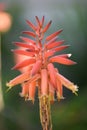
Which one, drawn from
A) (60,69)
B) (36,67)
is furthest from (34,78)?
(60,69)

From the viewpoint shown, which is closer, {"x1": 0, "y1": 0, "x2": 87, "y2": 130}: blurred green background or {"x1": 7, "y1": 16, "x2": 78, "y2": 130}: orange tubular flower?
{"x1": 7, "y1": 16, "x2": 78, "y2": 130}: orange tubular flower

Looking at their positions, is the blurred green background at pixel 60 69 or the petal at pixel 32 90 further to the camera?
the blurred green background at pixel 60 69

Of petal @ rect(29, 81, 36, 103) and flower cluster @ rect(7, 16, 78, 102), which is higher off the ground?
flower cluster @ rect(7, 16, 78, 102)

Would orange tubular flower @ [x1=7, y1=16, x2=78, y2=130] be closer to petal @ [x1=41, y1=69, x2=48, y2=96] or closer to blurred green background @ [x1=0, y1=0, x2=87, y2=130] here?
petal @ [x1=41, y1=69, x2=48, y2=96]

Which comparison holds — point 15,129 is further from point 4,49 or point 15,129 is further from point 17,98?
point 4,49

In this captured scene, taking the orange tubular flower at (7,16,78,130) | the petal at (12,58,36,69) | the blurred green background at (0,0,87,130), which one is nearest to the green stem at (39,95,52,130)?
the orange tubular flower at (7,16,78,130)

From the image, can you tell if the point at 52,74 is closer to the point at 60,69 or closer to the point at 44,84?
the point at 44,84

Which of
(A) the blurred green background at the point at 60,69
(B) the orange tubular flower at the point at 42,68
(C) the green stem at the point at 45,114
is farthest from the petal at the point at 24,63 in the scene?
(A) the blurred green background at the point at 60,69

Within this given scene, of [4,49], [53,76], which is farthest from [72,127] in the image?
[53,76]

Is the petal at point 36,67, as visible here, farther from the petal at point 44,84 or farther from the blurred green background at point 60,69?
the blurred green background at point 60,69
